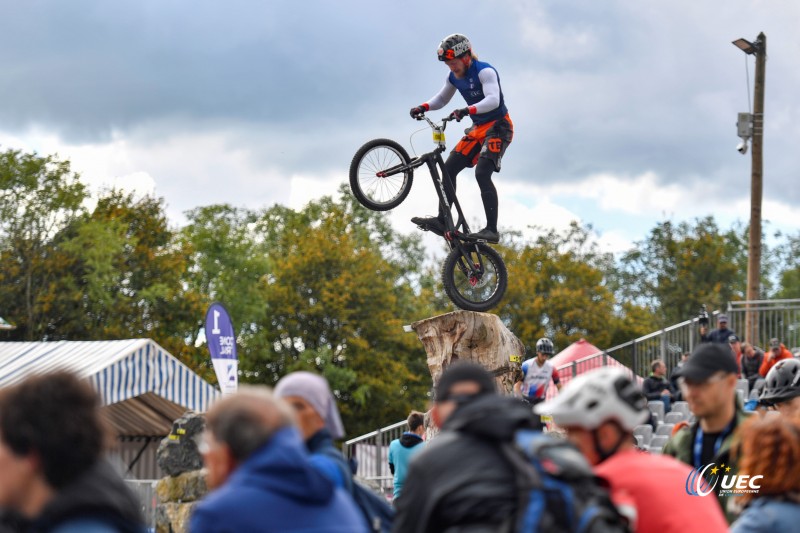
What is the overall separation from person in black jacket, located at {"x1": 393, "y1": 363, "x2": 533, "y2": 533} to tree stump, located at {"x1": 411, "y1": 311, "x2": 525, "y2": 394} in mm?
8133

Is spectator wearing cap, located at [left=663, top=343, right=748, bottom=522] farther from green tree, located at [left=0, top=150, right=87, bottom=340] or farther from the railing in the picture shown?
green tree, located at [left=0, top=150, right=87, bottom=340]

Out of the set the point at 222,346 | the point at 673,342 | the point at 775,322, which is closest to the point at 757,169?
the point at 775,322

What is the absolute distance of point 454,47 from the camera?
11.7 metres

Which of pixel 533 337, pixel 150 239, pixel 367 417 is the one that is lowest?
pixel 367 417

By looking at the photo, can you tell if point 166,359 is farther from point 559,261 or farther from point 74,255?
point 559,261

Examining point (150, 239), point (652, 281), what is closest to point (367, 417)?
point (150, 239)

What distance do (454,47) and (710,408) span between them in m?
7.56

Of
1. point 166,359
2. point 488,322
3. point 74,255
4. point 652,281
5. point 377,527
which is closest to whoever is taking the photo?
point 377,527

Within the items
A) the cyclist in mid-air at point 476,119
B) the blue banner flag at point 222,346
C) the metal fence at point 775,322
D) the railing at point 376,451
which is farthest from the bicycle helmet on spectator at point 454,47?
the metal fence at point 775,322

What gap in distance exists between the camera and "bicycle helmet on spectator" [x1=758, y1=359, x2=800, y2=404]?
596 centimetres

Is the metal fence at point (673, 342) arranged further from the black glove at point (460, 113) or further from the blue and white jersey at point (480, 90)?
→ the black glove at point (460, 113)

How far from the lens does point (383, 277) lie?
4891cm

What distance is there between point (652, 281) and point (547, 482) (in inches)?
2172

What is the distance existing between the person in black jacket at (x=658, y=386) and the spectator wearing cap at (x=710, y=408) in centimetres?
1277
